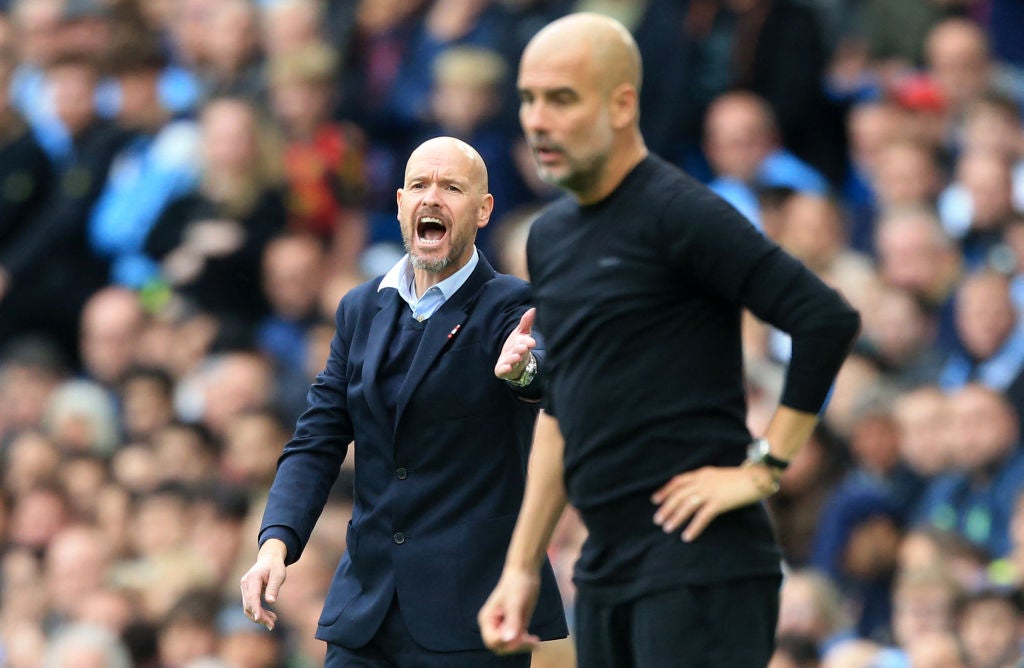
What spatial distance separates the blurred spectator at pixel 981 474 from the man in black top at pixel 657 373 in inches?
132

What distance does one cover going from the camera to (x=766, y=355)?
8.29 m

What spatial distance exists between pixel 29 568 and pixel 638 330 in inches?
258

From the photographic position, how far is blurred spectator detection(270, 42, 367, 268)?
10109mm

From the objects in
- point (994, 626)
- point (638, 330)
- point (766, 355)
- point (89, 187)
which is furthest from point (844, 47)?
point (638, 330)

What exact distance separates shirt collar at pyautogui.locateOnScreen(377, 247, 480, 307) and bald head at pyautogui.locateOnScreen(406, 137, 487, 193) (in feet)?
0.59

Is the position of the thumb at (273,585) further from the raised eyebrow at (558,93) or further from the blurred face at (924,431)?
the blurred face at (924,431)

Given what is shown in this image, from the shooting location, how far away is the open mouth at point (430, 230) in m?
5.05

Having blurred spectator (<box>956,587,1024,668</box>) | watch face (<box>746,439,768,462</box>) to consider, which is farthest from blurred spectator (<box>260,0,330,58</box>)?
watch face (<box>746,439,768,462</box>)

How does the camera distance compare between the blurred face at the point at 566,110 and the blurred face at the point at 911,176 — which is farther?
the blurred face at the point at 911,176

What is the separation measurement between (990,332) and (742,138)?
1.61 metres

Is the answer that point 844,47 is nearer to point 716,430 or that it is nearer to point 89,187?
point 89,187

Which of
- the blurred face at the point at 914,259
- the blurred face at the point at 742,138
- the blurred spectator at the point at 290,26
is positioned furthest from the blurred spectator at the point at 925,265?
the blurred spectator at the point at 290,26

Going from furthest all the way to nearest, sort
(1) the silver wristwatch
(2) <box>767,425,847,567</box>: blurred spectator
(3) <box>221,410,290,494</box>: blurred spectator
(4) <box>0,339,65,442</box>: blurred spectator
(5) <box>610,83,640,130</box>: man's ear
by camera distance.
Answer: (4) <box>0,339,65,442</box>: blurred spectator < (3) <box>221,410,290,494</box>: blurred spectator < (2) <box>767,425,847,567</box>: blurred spectator < (1) the silver wristwatch < (5) <box>610,83,640,130</box>: man's ear

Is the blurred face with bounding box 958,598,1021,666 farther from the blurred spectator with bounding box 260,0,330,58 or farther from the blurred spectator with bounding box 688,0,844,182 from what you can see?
the blurred spectator with bounding box 260,0,330,58
